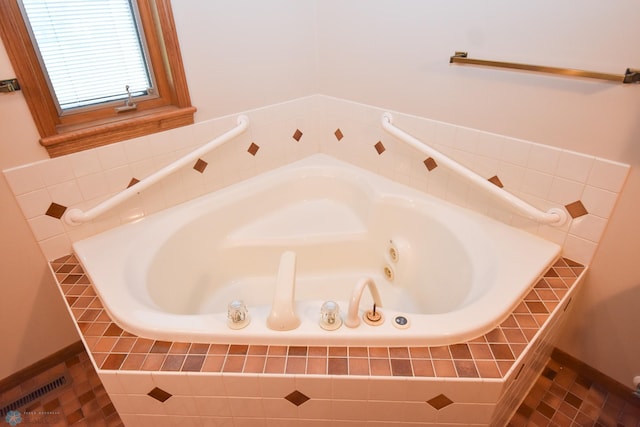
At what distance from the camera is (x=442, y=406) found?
104 cm

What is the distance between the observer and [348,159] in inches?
85.0

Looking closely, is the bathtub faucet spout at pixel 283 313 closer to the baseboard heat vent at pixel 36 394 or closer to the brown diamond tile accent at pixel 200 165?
the brown diamond tile accent at pixel 200 165

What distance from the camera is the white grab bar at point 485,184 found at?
136cm

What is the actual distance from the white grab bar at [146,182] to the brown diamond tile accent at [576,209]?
1396 millimetres

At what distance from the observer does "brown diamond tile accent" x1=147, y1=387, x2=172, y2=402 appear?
106 centimetres

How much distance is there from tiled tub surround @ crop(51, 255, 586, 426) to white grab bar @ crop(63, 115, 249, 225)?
0.50 m

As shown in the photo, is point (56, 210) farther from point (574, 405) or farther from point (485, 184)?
point (574, 405)

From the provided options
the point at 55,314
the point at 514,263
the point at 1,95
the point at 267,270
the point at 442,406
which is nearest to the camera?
the point at 442,406

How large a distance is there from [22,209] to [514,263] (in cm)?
181

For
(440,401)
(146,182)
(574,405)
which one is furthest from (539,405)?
(146,182)

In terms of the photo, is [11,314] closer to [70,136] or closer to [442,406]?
[70,136]

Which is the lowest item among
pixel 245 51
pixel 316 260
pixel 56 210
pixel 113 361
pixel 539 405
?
pixel 539 405

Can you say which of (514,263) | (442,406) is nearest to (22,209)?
(442,406)

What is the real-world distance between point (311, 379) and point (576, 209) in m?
1.10
